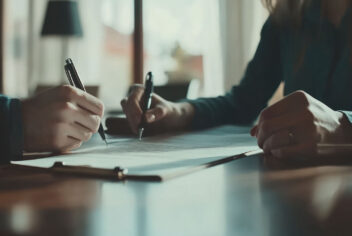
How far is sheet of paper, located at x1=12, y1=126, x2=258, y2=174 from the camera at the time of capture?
58 centimetres

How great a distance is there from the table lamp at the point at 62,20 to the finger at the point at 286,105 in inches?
114

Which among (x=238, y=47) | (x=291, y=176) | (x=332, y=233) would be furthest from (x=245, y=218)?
(x=238, y=47)

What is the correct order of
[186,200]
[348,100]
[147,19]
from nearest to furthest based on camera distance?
[186,200]
[348,100]
[147,19]

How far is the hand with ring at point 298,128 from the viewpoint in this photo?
2.09 ft

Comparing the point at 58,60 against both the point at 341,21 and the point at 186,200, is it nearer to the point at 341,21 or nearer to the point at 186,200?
the point at 341,21

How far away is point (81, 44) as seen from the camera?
3.78 meters

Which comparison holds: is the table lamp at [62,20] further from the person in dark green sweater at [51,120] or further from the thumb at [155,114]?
the person in dark green sweater at [51,120]

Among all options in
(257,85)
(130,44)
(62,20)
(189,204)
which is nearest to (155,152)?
(189,204)

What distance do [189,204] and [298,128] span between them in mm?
301

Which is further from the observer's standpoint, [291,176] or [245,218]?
[291,176]

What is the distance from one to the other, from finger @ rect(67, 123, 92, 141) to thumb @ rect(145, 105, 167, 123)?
22 centimetres

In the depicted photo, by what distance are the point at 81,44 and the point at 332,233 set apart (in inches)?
143

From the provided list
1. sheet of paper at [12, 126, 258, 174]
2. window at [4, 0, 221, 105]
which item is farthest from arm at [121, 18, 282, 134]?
window at [4, 0, 221, 105]

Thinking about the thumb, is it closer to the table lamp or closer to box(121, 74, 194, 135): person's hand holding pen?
box(121, 74, 194, 135): person's hand holding pen
